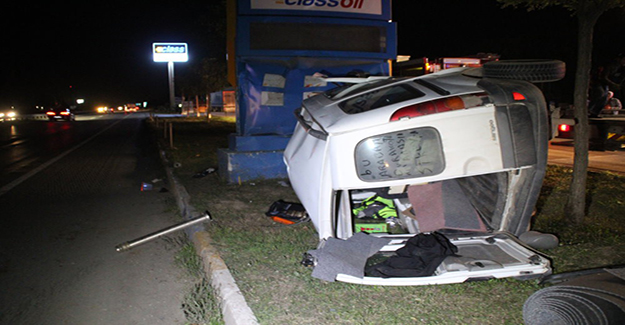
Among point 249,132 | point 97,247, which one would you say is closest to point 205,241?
point 97,247

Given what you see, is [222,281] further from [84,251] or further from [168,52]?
[168,52]

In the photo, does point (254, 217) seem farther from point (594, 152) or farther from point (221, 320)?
point (594, 152)

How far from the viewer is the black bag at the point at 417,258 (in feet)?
11.8

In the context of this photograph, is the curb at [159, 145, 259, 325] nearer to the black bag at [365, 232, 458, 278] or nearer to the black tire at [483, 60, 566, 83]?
the black bag at [365, 232, 458, 278]

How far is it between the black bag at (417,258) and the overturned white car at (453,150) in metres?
0.07

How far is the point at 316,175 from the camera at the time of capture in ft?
13.1

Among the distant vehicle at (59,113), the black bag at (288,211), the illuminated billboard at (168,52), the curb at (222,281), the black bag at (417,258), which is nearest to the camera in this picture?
the curb at (222,281)

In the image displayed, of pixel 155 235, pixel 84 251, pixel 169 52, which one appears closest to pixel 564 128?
pixel 155 235

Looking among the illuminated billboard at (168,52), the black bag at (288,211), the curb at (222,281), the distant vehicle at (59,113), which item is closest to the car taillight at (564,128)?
the black bag at (288,211)

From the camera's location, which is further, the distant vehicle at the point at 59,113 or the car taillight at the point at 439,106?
the distant vehicle at the point at 59,113

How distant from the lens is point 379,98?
4.23 meters

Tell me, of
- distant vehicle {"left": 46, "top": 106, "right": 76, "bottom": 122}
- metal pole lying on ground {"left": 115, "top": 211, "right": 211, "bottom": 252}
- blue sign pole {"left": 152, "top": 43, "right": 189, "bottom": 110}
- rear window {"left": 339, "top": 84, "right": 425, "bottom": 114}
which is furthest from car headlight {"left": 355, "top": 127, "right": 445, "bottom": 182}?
blue sign pole {"left": 152, "top": 43, "right": 189, "bottom": 110}

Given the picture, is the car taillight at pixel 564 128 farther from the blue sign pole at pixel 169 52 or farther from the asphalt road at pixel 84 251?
the blue sign pole at pixel 169 52

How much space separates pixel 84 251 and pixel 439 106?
4202mm
